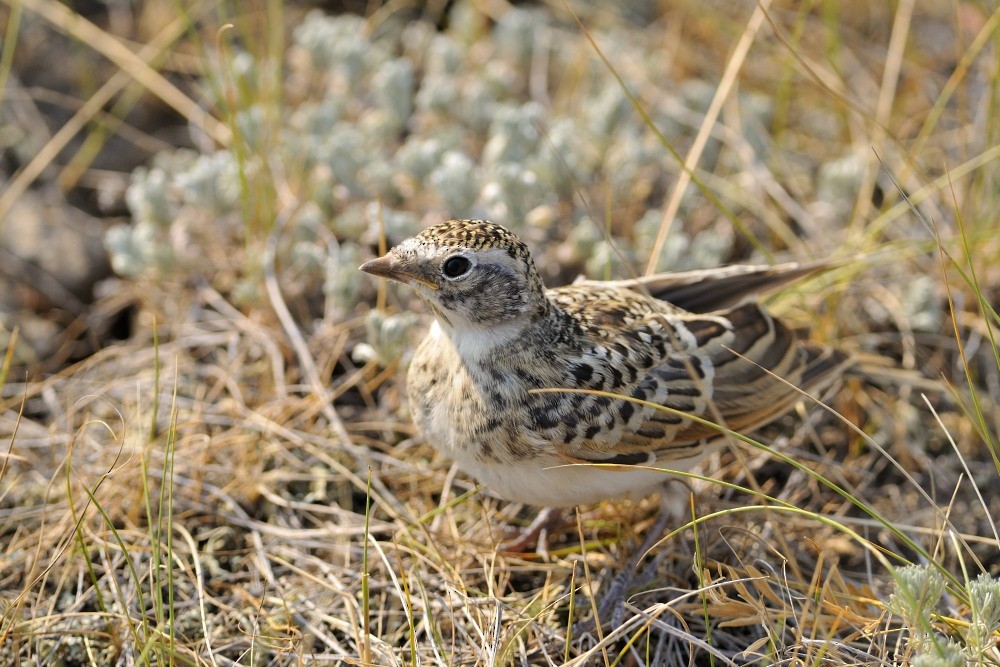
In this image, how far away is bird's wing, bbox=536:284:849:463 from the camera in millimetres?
3381

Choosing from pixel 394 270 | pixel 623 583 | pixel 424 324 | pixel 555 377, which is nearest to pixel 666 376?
pixel 555 377

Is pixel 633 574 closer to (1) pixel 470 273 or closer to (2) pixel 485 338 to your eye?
(2) pixel 485 338

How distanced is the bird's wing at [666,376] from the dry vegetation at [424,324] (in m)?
0.32

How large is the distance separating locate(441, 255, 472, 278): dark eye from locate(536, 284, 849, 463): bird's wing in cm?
52

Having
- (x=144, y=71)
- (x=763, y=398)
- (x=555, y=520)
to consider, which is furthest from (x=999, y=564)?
(x=144, y=71)

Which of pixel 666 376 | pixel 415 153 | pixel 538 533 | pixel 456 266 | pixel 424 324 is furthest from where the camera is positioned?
pixel 415 153

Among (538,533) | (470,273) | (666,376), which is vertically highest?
(470,273)

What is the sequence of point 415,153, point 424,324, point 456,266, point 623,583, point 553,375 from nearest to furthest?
point 456,266, point 553,375, point 623,583, point 424,324, point 415,153

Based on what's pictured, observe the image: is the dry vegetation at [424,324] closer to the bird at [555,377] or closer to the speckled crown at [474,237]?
the bird at [555,377]

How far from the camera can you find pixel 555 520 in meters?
3.99

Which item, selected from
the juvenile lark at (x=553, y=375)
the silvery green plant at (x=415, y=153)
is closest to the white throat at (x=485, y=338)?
the juvenile lark at (x=553, y=375)

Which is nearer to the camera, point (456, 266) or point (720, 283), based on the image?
point (456, 266)

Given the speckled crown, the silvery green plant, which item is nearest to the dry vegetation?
the silvery green plant

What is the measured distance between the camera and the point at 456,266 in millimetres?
3240
